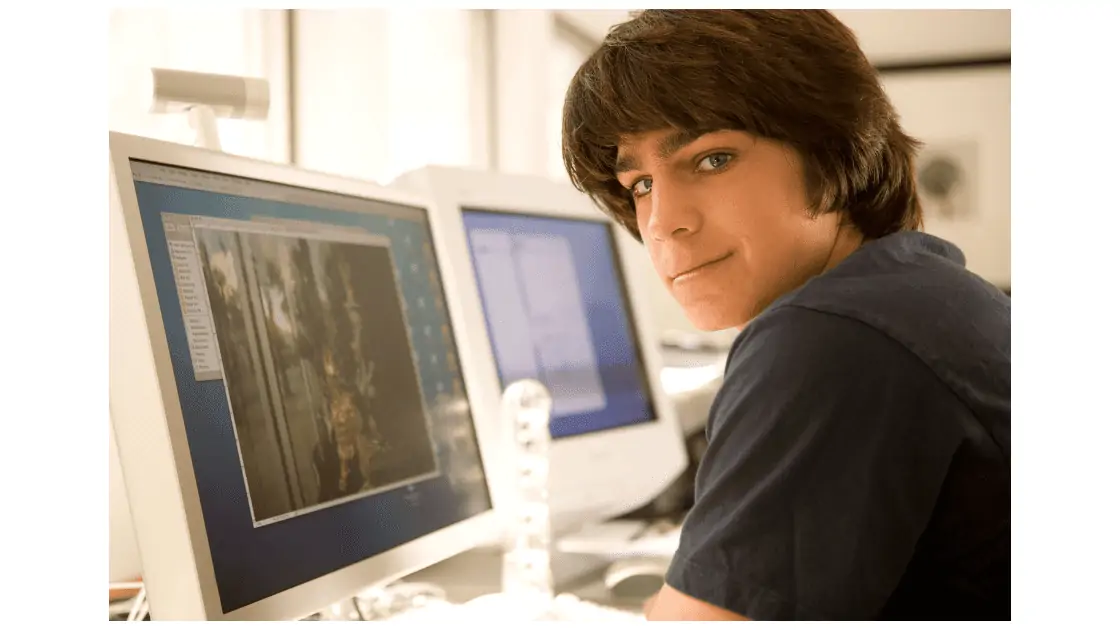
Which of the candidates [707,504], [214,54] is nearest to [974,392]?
[707,504]

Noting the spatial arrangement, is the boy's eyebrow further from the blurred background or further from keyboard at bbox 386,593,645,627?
keyboard at bbox 386,593,645,627

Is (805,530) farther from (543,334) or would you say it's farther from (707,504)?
(543,334)

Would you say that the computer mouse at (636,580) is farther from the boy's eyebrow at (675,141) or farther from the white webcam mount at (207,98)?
the white webcam mount at (207,98)

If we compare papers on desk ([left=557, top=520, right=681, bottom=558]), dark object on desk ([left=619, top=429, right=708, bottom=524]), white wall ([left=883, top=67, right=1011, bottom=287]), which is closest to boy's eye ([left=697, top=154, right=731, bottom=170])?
white wall ([left=883, top=67, right=1011, bottom=287])

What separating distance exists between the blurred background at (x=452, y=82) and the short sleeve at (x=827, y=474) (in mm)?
267

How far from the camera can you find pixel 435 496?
94cm

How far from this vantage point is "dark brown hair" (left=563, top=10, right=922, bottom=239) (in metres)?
0.78

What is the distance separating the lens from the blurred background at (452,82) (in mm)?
1057

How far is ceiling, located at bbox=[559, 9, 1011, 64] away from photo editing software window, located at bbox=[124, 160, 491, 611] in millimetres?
301

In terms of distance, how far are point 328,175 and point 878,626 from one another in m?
0.64

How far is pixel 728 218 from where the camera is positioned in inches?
32.3

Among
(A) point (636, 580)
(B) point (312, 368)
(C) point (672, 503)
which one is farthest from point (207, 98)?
(C) point (672, 503)

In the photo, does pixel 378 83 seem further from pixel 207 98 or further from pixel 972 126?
pixel 972 126

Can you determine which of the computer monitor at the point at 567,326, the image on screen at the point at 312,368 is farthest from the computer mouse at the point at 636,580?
the image on screen at the point at 312,368
